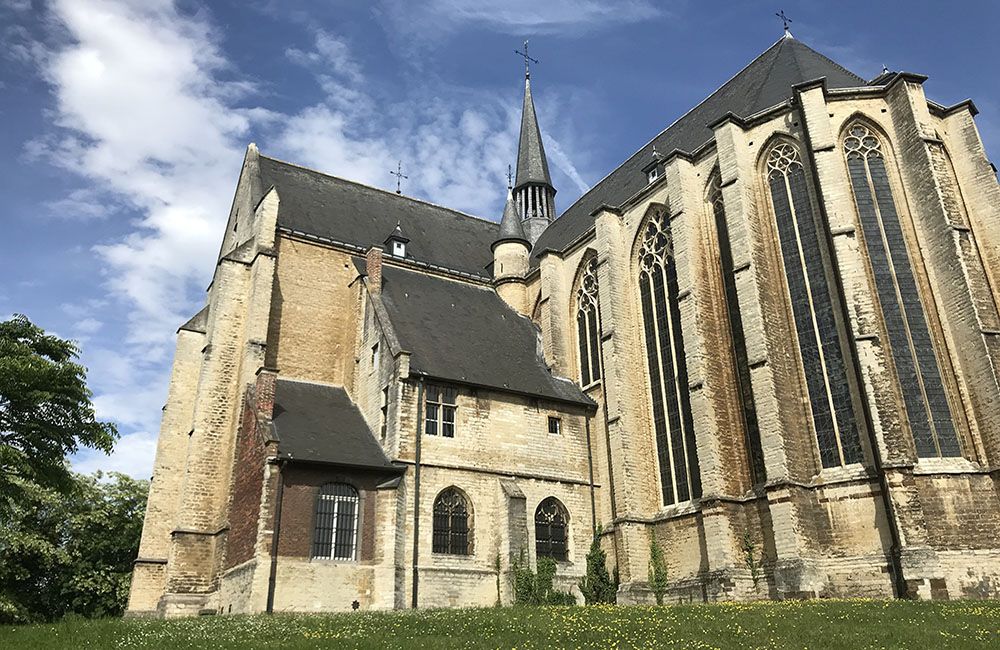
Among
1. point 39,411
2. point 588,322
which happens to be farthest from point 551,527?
point 39,411

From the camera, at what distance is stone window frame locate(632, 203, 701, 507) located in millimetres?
22984

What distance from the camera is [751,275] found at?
840 inches

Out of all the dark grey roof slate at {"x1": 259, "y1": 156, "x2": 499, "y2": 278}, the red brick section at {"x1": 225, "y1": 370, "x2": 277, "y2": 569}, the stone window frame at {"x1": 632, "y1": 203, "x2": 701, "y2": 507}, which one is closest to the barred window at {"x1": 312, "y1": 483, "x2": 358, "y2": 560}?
the red brick section at {"x1": 225, "y1": 370, "x2": 277, "y2": 569}

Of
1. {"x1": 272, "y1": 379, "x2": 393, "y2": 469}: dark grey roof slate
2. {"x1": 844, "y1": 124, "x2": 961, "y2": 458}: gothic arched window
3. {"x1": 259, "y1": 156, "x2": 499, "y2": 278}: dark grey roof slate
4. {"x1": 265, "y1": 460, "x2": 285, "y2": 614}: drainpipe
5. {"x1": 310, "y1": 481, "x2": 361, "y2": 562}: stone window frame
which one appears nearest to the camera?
{"x1": 844, "y1": 124, "x2": 961, "y2": 458}: gothic arched window

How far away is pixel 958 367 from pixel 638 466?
9.12 meters

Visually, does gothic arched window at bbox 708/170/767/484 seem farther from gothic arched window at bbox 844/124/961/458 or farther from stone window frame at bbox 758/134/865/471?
gothic arched window at bbox 844/124/961/458

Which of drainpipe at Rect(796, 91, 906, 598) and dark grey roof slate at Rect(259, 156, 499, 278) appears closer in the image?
drainpipe at Rect(796, 91, 906, 598)

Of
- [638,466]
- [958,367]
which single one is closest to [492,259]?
[638,466]

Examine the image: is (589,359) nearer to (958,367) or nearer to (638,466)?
(638,466)

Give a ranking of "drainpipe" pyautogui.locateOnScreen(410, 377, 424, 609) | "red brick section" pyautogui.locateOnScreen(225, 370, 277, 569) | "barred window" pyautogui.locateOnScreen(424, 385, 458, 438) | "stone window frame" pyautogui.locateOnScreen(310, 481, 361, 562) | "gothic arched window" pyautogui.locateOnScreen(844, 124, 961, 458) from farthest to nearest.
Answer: "barred window" pyautogui.locateOnScreen(424, 385, 458, 438) → "drainpipe" pyautogui.locateOnScreen(410, 377, 424, 609) → "red brick section" pyautogui.locateOnScreen(225, 370, 277, 569) → "stone window frame" pyautogui.locateOnScreen(310, 481, 361, 562) → "gothic arched window" pyautogui.locateOnScreen(844, 124, 961, 458)

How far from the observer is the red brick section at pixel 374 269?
26586 mm

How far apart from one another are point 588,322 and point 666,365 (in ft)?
15.4

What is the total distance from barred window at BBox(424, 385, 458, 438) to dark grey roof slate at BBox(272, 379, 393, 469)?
171 cm

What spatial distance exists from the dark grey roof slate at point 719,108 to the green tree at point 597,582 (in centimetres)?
1269
